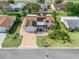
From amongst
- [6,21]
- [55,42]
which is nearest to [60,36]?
[55,42]

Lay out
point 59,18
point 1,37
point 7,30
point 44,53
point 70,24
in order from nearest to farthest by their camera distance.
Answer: point 44,53
point 1,37
point 7,30
point 70,24
point 59,18

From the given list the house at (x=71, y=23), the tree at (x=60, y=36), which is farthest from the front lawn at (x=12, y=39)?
the house at (x=71, y=23)

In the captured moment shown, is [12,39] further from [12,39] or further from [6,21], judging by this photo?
[6,21]

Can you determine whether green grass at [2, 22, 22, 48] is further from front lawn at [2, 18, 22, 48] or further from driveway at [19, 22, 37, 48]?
driveway at [19, 22, 37, 48]

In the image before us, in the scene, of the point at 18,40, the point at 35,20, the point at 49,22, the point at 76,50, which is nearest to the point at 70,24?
the point at 49,22

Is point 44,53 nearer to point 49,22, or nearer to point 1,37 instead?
point 1,37

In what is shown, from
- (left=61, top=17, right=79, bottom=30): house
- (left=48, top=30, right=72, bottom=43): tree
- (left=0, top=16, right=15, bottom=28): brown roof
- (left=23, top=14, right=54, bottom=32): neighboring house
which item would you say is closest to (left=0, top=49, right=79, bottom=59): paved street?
(left=48, top=30, right=72, bottom=43): tree
